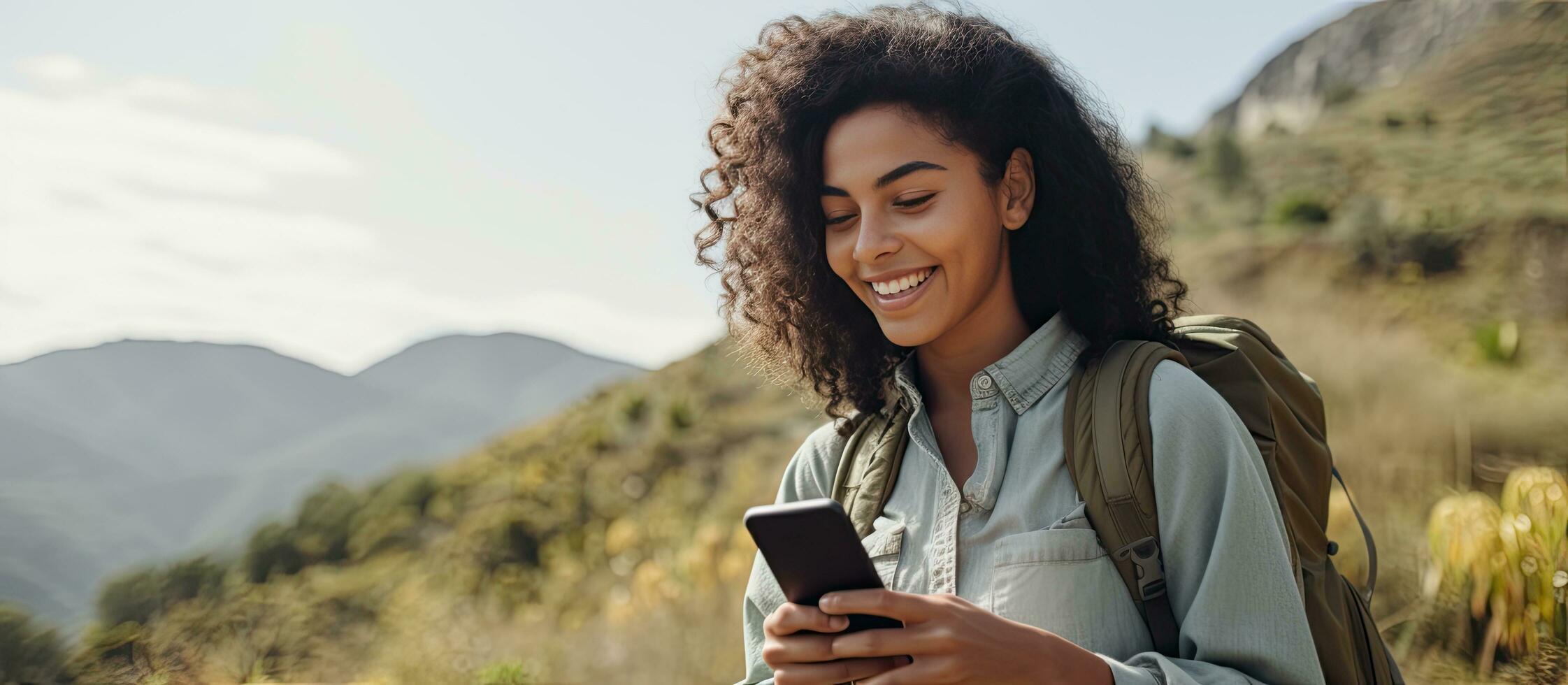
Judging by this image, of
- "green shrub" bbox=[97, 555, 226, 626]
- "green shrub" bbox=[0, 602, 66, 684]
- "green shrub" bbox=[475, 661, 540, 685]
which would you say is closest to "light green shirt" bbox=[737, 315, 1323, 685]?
"green shrub" bbox=[475, 661, 540, 685]

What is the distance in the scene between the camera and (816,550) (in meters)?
1.46

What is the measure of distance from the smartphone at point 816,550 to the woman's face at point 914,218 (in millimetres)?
570

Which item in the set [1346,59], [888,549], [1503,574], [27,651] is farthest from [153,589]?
[1346,59]

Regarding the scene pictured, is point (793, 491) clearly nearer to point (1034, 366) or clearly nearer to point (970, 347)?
point (970, 347)

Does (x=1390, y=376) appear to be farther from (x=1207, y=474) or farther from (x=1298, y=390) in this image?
(x=1207, y=474)

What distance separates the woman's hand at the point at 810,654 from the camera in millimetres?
1498

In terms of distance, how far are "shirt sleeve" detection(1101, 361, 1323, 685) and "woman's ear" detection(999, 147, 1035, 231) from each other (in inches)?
20.9

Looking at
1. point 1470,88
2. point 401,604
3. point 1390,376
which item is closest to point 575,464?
point 401,604

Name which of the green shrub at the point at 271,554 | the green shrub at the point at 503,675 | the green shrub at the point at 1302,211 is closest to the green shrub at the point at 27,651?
the green shrub at the point at 271,554

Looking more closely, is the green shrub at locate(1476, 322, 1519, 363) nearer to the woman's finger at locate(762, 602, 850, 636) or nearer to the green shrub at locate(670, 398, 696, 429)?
the green shrub at locate(670, 398, 696, 429)

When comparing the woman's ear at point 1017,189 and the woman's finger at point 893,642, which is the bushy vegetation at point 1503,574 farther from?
the woman's finger at point 893,642

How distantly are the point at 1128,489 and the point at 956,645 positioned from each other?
0.39 m

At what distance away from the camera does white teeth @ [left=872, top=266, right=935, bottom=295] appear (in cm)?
191

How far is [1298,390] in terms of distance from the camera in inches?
75.3
